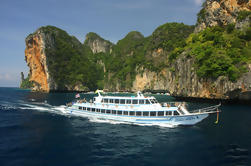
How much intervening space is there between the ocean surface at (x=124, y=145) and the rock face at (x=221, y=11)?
56074 millimetres

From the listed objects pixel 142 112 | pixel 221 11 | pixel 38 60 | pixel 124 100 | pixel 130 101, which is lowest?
pixel 142 112

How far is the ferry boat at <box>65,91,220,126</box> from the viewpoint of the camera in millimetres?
26297

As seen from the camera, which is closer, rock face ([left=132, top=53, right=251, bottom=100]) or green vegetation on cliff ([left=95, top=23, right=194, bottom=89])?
rock face ([left=132, top=53, right=251, bottom=100])

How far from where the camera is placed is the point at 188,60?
6556 cm

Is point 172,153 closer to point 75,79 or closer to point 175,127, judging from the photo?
point 175,127

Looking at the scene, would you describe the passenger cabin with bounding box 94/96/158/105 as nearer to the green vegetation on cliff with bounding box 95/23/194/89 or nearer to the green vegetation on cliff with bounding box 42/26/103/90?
the green vegetation on cliff with bounding box 95/23/194/89

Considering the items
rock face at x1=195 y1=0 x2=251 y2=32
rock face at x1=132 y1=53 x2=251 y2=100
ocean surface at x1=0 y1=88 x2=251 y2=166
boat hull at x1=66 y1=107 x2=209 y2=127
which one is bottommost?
ocean surface at x1=0 y1=88 x2=251 y2=166

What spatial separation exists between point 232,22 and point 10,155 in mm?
78565

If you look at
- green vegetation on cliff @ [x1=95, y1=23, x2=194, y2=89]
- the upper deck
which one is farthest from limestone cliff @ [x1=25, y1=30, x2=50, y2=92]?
the upper deck

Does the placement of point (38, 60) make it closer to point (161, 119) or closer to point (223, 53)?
point (223, 53)

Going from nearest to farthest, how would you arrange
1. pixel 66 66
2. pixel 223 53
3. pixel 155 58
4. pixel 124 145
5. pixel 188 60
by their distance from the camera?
1. pixel 124 145
2. pixel 223 53
3. pixel 188 60
4. pixel 155 58
5. pixel 66 66

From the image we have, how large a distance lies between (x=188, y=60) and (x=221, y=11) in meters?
25.7

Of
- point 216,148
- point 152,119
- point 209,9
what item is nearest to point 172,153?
point 216,148

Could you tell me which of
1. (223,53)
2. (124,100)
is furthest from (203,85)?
(124,100)
